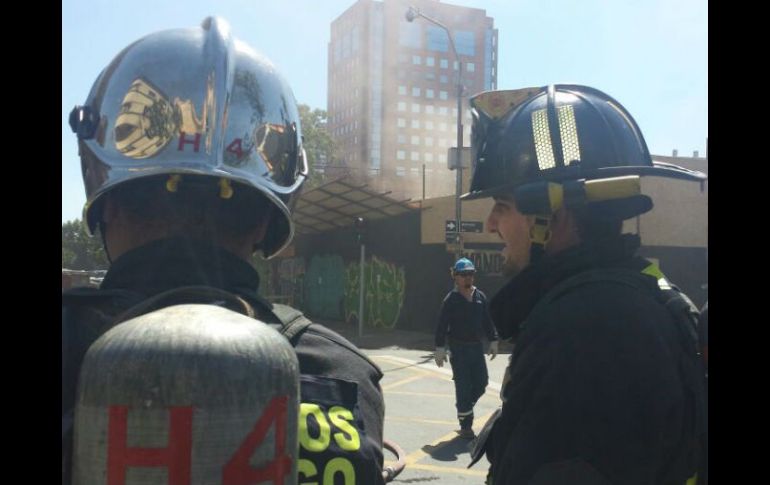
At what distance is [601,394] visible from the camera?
144cm

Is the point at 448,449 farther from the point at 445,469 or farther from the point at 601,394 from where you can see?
the point at 601,394

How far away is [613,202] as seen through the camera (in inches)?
75.7

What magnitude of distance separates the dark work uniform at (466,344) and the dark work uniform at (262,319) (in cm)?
555

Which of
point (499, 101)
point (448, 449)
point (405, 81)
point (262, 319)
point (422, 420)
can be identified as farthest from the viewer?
point (405, 81)

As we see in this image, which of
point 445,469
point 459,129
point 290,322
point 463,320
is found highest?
point 459,129

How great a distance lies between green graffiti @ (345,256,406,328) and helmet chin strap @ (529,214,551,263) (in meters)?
16.7

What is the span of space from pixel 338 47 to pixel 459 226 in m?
→ 17.9

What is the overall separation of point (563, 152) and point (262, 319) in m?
1.15

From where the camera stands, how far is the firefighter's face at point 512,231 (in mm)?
2066

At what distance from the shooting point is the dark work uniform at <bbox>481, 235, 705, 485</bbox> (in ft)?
4.68

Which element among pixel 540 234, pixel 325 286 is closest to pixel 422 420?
pixel 540 234

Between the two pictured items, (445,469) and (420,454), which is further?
(420,454)
